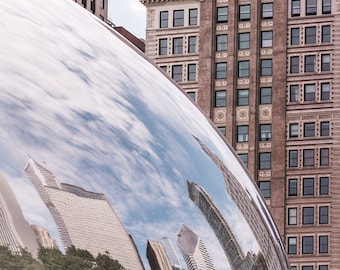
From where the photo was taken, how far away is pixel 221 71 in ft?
311

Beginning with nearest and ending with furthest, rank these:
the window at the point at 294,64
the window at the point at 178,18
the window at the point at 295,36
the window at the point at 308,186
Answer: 1. the window at the point at 308,186
2. the window at the point at 294,64
3. the window at the point at 295,36
4. the window at the point at 178,18

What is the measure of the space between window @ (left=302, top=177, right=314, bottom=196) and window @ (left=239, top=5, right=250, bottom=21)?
12.3 meters

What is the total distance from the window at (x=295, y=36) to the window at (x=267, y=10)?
6.83ft

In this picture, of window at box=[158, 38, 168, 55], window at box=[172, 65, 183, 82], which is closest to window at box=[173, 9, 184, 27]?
window at box=[158, 38, 168, 55]

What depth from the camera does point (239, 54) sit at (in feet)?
311

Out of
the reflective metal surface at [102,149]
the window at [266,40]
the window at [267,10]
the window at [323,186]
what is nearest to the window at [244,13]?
the window at [267,10]

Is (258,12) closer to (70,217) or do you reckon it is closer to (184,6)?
(184,6)

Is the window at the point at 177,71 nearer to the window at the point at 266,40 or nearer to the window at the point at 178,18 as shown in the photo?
the window at the point at 178,18

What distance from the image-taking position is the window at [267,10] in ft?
310

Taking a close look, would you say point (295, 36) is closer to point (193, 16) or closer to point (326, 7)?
point (326, 7)

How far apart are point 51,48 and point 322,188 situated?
87.6 m

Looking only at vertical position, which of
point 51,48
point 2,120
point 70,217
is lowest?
point 70,217

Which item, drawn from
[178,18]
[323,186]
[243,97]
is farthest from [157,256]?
[178,18]

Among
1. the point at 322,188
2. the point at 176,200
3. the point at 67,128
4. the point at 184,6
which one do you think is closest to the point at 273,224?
the point at 176,200
